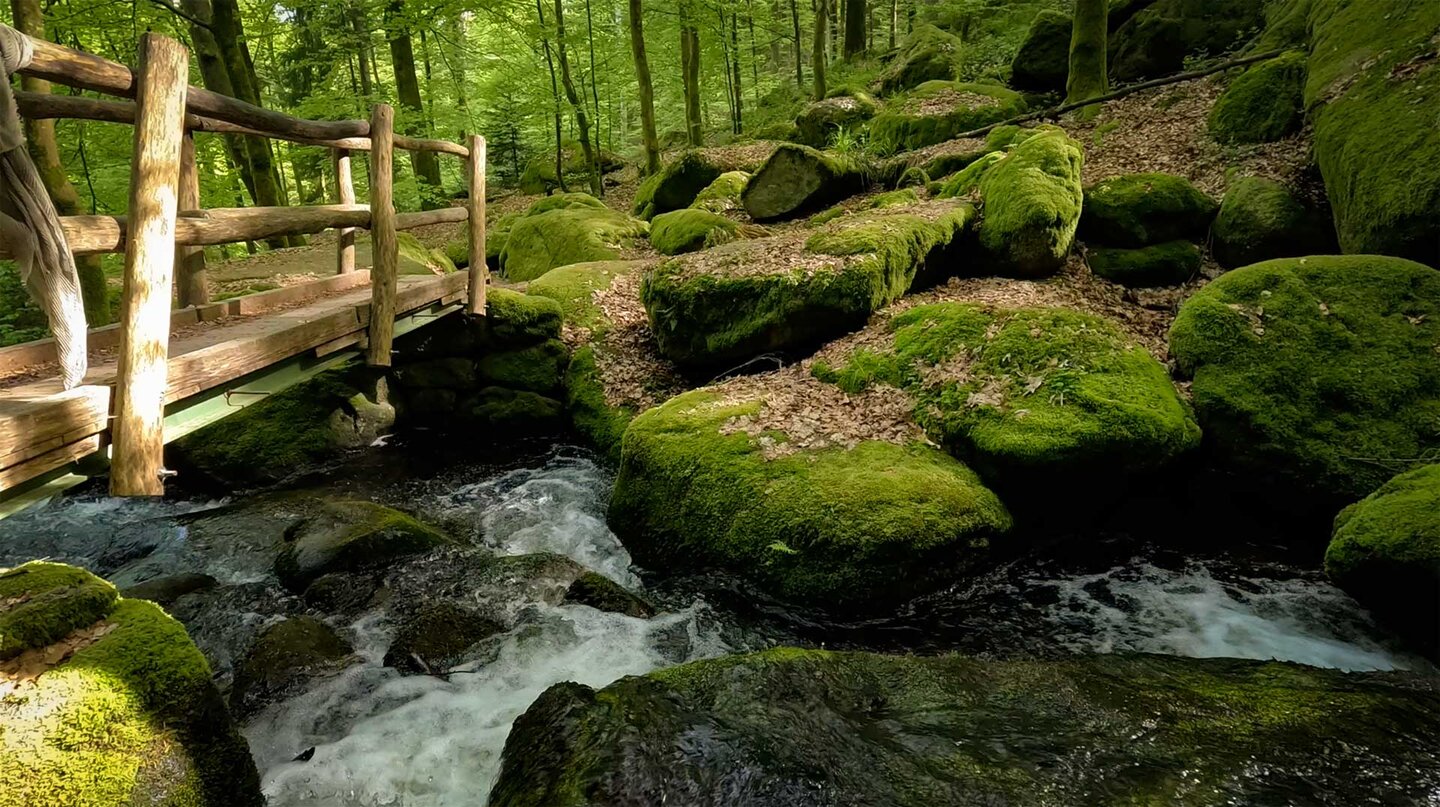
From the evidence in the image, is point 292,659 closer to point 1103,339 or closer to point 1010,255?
point 1103,339

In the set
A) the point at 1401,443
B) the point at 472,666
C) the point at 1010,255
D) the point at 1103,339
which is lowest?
the point at 472,666

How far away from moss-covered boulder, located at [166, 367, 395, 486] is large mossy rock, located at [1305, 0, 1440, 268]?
36.6ft

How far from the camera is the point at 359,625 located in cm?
517

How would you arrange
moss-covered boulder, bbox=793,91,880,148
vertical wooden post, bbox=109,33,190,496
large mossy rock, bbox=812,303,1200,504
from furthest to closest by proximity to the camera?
moss-covered boulder, bbox=793,91,880,148 < large mossy rock, bbox=812,303,1200,504 < vertical wooden post, bbox=109,33,190,496

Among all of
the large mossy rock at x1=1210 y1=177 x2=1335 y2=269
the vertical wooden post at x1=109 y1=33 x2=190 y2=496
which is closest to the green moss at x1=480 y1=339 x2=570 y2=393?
the vertical wooden post at x1=109 y1=33 x2=190 y2=496

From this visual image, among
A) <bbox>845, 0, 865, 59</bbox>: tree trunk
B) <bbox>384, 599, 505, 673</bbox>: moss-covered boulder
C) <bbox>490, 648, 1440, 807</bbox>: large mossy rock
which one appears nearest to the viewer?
<bbox>490, 648, 1440, 807</bbox>: large mossy rock

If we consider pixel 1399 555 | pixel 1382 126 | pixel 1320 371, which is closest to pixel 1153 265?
pixel 1382 126

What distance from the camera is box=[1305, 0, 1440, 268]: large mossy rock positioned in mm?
6215

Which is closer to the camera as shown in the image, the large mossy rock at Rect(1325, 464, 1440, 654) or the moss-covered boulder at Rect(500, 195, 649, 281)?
the large mossy rock at Rect(1325, 464, 1440, 654)

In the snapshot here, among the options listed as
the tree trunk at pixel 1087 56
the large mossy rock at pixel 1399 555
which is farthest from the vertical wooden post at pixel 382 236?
the tree trunk at pixel 1087 56

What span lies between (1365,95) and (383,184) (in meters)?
9.99

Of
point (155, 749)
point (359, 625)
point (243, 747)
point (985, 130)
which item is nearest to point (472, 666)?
point (359, 625)

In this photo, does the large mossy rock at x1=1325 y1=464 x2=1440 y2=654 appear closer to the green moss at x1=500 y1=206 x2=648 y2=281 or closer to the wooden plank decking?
the wooden plank decking

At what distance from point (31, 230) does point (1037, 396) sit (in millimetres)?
6244
